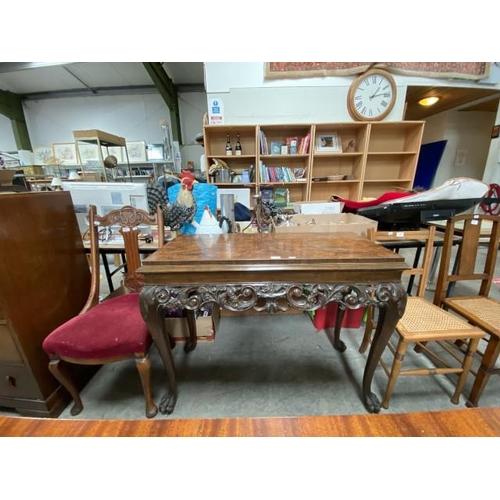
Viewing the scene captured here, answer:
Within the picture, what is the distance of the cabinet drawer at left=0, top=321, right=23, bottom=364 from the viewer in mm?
978

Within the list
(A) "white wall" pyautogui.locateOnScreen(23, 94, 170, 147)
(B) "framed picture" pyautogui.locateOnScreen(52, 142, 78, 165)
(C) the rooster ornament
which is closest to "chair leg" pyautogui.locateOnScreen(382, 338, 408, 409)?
(C) the rooster ornament

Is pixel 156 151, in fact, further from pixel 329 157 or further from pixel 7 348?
pixel 7 348

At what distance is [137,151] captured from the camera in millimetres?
5449

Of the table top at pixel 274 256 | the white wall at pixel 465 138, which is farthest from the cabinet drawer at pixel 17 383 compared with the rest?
the white wall at pixel 465 138

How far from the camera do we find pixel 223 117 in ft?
9.41

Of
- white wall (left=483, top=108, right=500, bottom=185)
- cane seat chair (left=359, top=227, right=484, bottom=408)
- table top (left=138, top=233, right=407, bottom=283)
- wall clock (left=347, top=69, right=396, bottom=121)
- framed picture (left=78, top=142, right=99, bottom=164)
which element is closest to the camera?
table top (left=138, top=233, right=407, bottom=283)

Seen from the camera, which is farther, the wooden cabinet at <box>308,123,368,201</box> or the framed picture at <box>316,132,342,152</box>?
the framed picture at <box>316,132,342,152</box>

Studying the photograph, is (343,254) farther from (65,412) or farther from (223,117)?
(223,117)

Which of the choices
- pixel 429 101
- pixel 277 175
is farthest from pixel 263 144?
pixel 429 101

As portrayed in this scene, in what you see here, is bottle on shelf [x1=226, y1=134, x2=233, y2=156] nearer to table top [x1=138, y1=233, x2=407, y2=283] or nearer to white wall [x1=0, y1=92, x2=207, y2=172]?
table top [x1=138, y1=233, x2=407, y2=283]

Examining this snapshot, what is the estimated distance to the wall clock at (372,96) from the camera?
272 centimetres

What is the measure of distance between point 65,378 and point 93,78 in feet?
20.7

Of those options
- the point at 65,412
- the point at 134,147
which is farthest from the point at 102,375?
the point at 134,147
